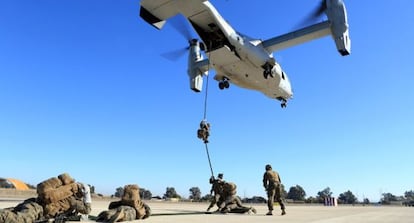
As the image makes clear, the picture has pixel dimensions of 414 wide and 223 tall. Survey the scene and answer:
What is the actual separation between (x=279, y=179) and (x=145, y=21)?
411 inches

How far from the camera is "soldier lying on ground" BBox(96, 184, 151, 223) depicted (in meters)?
10.2

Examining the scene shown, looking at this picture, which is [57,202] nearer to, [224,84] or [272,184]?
[272,184]

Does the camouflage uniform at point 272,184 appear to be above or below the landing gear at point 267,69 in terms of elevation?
below

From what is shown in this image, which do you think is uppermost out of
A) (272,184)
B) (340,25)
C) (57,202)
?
(340,25)

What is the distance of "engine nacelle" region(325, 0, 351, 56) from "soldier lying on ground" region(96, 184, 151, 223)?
15.5 m

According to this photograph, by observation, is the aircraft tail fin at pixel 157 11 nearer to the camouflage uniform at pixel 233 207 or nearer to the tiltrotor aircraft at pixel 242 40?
the tiltrotor aircraft at pixel 242 40

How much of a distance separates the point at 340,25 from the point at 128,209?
1698 centimetres

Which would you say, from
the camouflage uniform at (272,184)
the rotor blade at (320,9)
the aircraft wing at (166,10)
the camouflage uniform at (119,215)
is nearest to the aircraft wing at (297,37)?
the rotor blade at (320,9)

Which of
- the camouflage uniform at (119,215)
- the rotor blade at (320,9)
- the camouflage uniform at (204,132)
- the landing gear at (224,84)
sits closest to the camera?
the camouflage uniform at (119,215)

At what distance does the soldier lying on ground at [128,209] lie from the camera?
10227 millimetres

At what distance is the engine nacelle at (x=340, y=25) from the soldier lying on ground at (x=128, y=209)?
15477mm

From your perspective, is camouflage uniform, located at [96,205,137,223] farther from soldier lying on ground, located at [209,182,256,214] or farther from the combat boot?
soldier lying on ground, located at [209,182,256,214]

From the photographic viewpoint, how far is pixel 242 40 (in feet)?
72.2

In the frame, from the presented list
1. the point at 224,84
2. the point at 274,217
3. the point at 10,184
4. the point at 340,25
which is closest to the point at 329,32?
the point at 340,25
